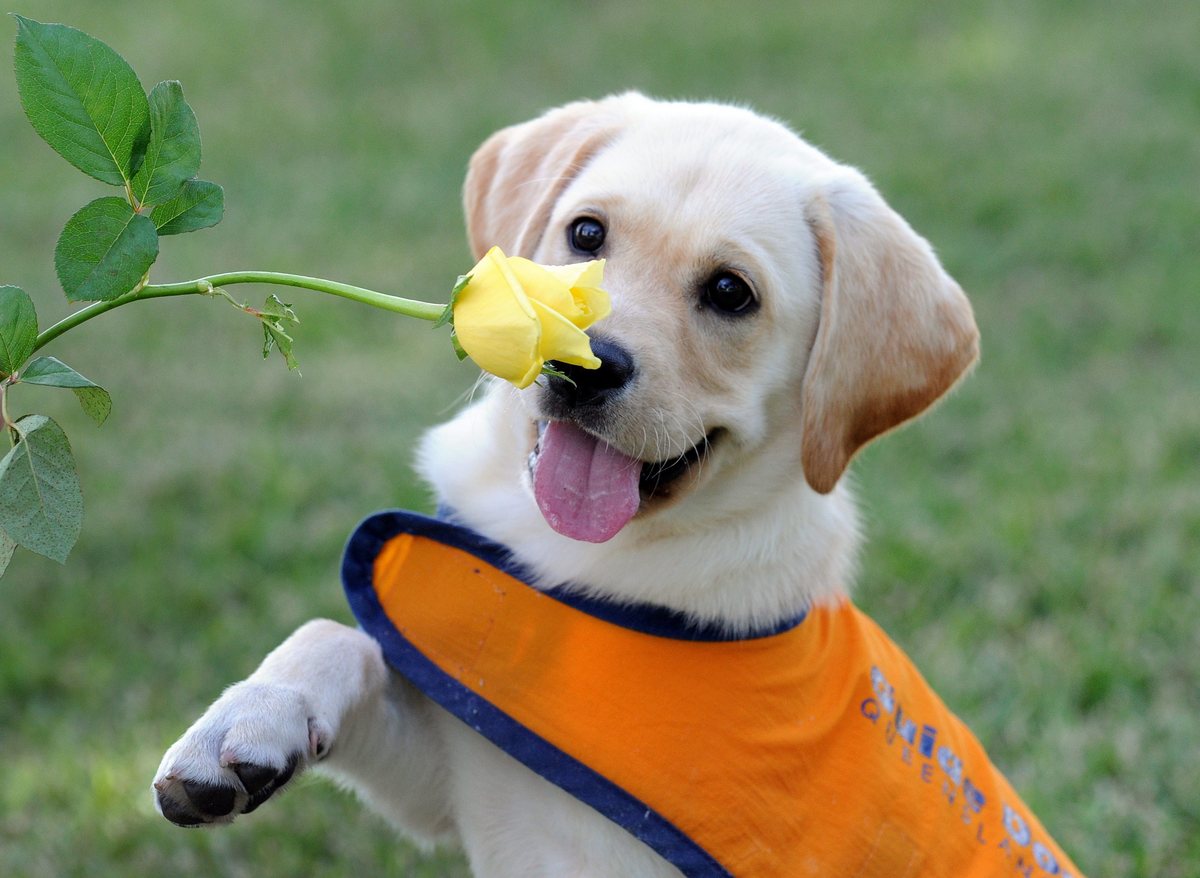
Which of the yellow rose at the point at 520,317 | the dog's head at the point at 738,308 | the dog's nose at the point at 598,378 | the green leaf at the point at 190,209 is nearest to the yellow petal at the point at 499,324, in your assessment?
the yellow rose at the point at 520,317

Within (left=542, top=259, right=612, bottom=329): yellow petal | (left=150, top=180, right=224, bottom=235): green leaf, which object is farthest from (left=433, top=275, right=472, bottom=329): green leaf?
(left=150, top=180, right=224, bottom=235): green leaf

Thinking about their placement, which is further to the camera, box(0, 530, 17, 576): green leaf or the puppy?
the puppy

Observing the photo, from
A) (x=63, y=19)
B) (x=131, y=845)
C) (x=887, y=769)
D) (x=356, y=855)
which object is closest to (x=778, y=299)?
(x=887, y=769)

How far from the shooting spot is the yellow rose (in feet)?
4.69

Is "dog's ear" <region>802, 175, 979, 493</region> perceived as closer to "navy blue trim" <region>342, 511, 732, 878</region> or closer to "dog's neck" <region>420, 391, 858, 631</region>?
"dog's neck" <region>420, 391, 858, 631</region>

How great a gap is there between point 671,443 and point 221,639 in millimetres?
2385

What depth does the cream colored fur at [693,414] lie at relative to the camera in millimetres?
2340

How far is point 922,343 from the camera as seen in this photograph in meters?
2.59

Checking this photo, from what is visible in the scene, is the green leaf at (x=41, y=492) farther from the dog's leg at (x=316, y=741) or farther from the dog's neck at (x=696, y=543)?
the dog's neck at (x=696, y=543)

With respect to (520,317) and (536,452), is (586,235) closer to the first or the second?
(536,452)

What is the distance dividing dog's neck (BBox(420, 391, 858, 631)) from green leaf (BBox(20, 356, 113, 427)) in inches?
38.3

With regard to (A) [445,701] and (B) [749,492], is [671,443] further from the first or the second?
(A) [445,701]

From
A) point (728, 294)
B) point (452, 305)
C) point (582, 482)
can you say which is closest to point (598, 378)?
point (582, 482)

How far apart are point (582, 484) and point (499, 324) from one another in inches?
35.0
